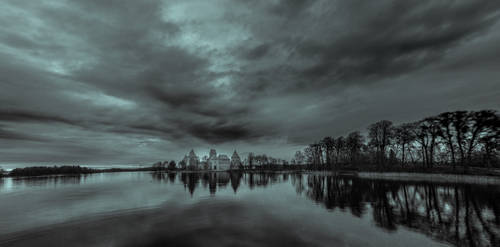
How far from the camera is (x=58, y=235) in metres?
12.2

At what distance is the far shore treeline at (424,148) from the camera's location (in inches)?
1716

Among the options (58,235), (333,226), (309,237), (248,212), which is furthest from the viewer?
(248,212)

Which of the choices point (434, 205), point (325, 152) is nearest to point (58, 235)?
point (434, 205)

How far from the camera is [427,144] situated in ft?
187

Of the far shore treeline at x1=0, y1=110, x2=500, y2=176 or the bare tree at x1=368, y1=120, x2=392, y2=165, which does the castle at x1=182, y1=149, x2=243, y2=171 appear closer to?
the far shore treeline at x1=0, y1=110, x2=500, y2=176

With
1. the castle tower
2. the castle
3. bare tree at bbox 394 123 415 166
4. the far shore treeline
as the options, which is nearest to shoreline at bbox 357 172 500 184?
the far shore treeline

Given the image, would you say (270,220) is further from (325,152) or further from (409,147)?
(325,152)

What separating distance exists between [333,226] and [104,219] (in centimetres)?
1729

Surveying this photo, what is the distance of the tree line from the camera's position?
43.4 m

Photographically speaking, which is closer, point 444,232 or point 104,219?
point 444,232

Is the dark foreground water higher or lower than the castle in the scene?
higher

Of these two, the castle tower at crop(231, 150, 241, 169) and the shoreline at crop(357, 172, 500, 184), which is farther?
the castle tower at crop(231, 150, 241, 169)

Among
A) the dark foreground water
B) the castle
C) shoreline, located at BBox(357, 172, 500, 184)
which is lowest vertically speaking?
the castle

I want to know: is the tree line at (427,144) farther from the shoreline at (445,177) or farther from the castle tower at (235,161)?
the castle tower at (235,161)
